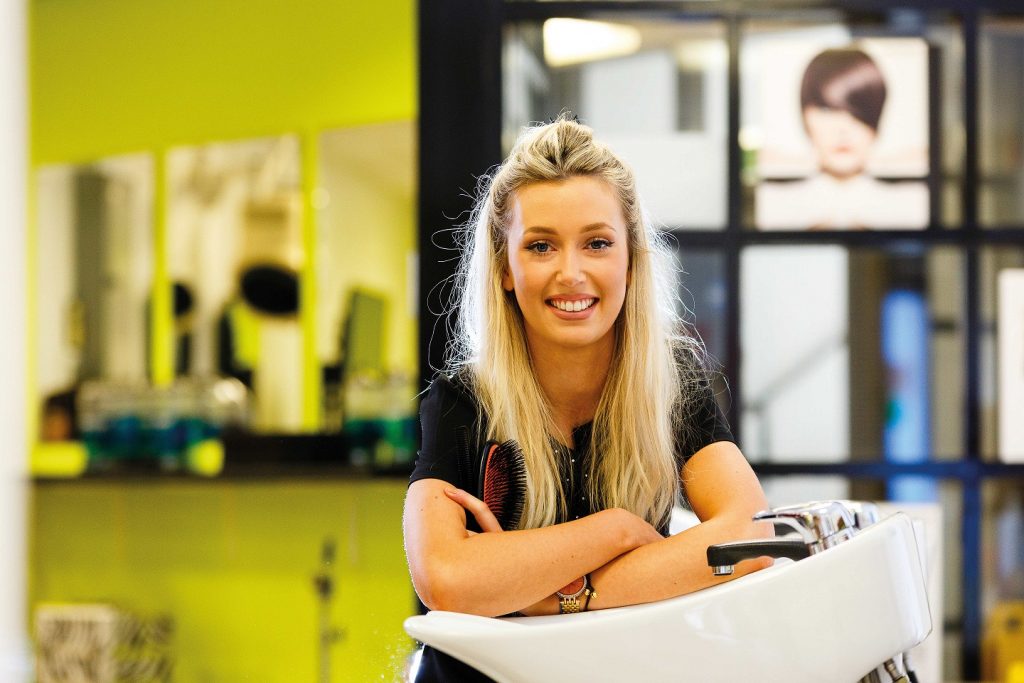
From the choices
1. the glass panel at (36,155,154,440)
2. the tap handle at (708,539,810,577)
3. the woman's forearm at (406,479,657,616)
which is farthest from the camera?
the glass panel at (36,155,154,440)

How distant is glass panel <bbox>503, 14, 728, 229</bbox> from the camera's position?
1770 millimetres

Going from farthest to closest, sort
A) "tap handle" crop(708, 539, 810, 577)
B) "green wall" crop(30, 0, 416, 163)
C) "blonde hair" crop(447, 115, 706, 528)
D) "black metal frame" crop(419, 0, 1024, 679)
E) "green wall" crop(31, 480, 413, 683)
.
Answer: "green wall" crop(30, 0, 416, 163)
"green wall" crop(31, 480, 413, 683)
"black metal frame" crop(419, 0, 1024, 679)
"blonde hair" crop(447, 115, 706, 528)
"tap handle" crop(708, 539, 810, 577)

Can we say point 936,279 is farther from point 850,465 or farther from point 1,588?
point 1,588

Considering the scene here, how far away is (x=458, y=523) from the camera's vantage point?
77 centimetres

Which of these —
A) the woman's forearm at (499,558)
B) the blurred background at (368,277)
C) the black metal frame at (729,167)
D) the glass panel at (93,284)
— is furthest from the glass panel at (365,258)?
the woman's forearm at (499,558)

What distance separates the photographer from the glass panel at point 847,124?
1.76 meters

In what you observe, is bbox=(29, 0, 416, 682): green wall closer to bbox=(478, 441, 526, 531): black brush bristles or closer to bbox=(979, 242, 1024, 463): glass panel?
bbox=(979, 242, 1024, 463): glass panel

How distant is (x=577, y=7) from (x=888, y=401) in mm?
872

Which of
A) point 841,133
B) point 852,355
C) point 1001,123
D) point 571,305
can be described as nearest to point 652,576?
point 571,305

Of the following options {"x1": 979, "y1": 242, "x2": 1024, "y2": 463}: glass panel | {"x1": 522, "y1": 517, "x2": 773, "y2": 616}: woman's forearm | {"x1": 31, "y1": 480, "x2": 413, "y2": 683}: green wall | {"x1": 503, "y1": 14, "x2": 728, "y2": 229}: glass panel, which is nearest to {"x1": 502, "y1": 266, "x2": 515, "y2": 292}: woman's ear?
{"x1": 522, "y1": 517, "x2": 773, "y2": 616}: woman's forearm

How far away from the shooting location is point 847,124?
1769 mm

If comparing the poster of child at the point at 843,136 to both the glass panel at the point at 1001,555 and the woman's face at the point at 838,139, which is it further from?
the glass panel at the point at 1001,555

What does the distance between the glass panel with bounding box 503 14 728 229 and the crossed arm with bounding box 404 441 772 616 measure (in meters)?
1.05

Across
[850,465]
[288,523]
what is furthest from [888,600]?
[288,523]
